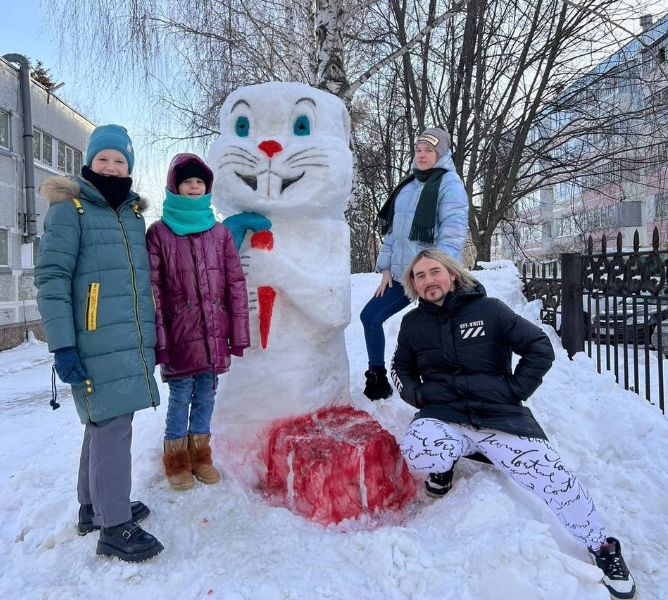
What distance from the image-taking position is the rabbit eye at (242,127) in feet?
9.65

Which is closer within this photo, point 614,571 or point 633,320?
point 614,571

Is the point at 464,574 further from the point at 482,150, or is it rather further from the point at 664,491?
the point at 482,150

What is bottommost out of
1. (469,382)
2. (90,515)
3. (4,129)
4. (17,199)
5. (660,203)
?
(90,515)

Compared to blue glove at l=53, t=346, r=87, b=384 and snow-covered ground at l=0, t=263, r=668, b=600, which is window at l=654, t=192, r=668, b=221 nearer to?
snow-covered ground at l=0, t=263, r=668, b=600

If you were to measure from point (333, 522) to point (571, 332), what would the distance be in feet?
11.5

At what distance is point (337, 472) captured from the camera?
7.83ft

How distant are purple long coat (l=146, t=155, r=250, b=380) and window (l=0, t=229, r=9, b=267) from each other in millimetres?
9362

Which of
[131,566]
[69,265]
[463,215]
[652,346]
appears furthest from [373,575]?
[652,346]

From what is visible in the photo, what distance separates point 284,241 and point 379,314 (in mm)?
789

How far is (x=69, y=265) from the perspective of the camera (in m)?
1.99

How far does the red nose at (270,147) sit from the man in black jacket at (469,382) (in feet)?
3.32

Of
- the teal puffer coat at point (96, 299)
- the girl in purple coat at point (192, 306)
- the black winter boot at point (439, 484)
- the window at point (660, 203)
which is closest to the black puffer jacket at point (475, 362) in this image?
the black winter boot at point (439, 484)

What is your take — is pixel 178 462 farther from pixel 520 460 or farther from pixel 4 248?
pixel 4 248

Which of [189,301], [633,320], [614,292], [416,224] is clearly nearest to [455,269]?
[416,224]
